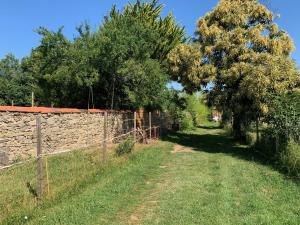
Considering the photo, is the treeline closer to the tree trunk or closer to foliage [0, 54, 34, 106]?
the tree trunk

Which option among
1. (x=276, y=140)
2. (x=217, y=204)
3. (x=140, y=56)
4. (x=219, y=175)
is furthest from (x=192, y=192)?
(x=140, y=56)

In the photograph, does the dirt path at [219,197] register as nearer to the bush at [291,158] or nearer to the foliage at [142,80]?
the bush at [291,158]

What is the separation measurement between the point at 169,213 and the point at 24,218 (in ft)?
8.56

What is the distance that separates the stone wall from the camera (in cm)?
1210

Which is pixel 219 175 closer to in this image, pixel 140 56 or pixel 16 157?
pixel 16 157

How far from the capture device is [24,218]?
22.0 ft

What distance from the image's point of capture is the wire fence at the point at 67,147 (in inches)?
339

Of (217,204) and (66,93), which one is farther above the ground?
(66,93)

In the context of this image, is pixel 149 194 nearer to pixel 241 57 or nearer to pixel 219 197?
pixel 219 197

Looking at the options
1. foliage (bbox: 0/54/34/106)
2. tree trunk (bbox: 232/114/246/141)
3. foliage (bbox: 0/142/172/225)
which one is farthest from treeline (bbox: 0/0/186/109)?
foliage (bbox: 0/54/34/106)

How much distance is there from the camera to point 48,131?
1397 cm

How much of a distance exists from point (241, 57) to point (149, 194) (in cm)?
1231

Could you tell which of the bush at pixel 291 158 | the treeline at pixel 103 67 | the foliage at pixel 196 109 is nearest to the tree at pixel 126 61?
the treeline at pixel 103 67

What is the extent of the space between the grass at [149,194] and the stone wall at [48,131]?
114cm
